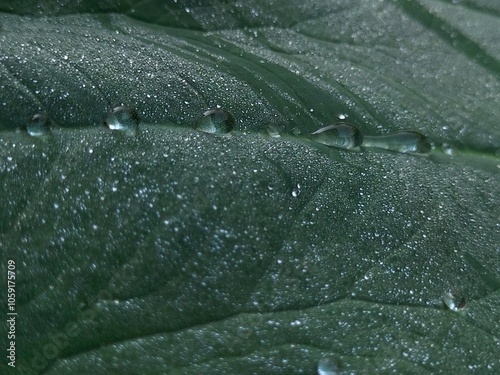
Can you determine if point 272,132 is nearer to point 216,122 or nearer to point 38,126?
point 216,122

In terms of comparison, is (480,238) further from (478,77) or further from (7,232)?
(7,232)

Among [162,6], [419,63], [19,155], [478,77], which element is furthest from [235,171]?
[478,77]

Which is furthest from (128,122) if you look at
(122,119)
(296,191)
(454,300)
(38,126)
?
(454,300)

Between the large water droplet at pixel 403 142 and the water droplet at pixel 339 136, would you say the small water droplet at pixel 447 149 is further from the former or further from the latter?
the water droplet at pixel 339 136

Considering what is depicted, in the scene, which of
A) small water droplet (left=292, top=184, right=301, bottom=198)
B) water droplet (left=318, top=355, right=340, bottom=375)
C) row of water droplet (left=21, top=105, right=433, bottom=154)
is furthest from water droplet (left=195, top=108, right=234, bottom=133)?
water droplet (left=318, top=355, right=340, bottom=375)

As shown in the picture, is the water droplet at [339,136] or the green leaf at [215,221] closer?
the green leaf at [215,221]

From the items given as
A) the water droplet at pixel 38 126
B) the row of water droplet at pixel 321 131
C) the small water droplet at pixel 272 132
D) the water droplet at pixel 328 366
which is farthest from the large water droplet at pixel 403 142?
the water droplet at pixel 38 126

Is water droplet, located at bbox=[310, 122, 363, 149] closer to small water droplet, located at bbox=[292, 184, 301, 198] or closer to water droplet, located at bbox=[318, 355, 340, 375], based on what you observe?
small water droplet, located at bbox=[292, 184, 301, 198]

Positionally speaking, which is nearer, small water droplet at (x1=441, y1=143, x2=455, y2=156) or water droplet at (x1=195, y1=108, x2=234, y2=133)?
water droplet at (x1=195, y1=108, x2=234, y2=133)
